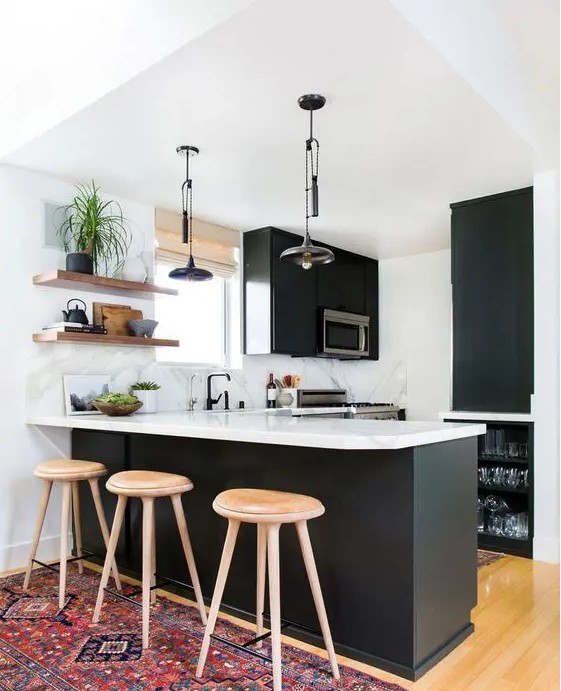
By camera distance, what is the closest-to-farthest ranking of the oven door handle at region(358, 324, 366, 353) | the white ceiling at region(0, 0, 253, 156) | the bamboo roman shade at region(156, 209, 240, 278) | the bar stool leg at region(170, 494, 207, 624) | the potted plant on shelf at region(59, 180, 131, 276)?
1. the white ceiling at region(0, 0, 253, 156)
2. the bar stool leg at region(170, 494, 207, 624)
3. the potted plant on shelf at region(59, 180, 131, 276)
4. the bamboo roman shade at region(156, 209, 240, 278)
5. the oven door handle at region(358, 324, 366, 353)

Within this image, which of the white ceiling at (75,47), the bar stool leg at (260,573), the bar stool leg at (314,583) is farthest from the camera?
the bar stool leg at (260,573)

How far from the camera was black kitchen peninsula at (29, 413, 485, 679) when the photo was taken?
82.5 inches

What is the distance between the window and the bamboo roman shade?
0.28 feet

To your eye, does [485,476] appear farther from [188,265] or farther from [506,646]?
[188,265]

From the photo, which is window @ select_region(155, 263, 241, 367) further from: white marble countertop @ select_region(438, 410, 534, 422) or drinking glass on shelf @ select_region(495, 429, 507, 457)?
drinking glass on shelf @ select_region(495, 429, 507, 457)

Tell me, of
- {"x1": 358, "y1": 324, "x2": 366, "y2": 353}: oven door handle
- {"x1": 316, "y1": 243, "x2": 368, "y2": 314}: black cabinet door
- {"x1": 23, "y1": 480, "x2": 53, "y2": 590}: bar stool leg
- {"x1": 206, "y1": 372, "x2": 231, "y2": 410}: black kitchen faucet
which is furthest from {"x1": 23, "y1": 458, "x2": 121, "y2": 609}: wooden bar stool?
{"x1": 358, "y1": 324, "x2": 366, "y2": 353}: oven door handle

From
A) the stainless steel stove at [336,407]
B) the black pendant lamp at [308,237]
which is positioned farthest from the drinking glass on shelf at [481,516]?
the black pendant lamp at [308,237]

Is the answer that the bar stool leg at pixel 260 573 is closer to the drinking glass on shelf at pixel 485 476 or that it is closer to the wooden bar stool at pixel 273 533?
the wooden bar stool at pixel 273 533

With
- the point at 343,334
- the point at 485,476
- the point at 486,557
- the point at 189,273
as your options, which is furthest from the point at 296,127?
the point at 343,334

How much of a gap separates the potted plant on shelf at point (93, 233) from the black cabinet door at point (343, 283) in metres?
1.98

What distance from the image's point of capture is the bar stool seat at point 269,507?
6.30 ft

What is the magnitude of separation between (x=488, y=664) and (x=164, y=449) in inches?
69.1

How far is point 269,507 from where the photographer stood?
1.94 m

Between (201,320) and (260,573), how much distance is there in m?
2.74
